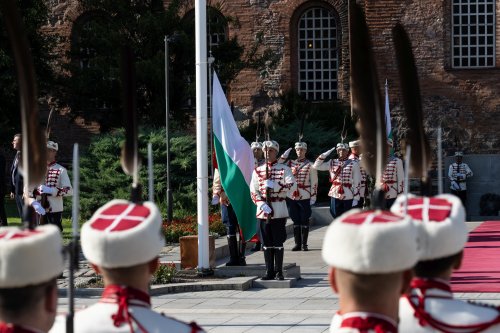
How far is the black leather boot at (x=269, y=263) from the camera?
53.4 ft

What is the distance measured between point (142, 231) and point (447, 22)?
33.8 m

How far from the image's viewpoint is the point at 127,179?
27.5 m

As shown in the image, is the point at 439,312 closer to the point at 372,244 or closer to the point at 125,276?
the point at 372,244

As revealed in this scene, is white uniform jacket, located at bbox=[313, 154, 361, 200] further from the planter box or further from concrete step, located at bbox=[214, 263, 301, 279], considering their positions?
the planter box

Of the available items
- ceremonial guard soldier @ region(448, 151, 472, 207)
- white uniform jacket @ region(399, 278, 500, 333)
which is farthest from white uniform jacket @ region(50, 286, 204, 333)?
ceremonial guard soldier @ region(448, 151, 472, 207)

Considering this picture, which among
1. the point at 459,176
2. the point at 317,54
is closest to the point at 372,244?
the point at 459,176

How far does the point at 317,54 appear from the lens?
131 feet

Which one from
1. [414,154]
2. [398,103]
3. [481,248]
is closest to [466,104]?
[398,103]

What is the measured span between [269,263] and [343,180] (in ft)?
19.3

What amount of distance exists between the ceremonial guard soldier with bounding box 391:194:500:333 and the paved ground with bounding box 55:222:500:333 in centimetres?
678

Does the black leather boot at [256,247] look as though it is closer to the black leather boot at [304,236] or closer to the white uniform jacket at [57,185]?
the black leather boot at [304,236]

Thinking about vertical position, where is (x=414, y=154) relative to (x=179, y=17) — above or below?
below

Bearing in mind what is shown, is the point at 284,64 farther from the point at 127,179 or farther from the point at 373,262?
the point at 373,262

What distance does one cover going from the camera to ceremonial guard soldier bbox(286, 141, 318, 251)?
70.9 ft
